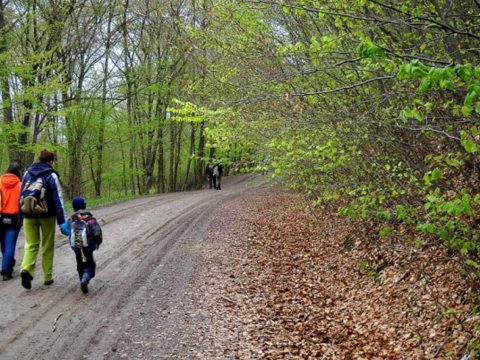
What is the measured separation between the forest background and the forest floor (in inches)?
26.7

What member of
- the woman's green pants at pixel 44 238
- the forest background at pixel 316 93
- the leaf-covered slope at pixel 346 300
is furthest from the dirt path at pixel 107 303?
the forest background at pixel 316 93

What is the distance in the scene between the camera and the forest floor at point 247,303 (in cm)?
534

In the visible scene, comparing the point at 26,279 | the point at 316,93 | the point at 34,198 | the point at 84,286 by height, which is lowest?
the point at 84,286

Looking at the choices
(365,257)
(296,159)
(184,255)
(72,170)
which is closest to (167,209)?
(184,255)

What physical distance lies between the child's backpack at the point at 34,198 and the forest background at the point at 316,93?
3.45 metres

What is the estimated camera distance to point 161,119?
28234mm

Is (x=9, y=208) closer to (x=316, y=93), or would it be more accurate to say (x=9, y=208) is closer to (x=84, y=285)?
(x=84, y=285)

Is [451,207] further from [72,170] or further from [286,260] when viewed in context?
[72,170]

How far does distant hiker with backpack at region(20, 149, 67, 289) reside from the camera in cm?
695

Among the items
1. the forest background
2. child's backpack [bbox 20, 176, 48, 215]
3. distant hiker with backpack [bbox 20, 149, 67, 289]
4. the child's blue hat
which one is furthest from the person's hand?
the forest background

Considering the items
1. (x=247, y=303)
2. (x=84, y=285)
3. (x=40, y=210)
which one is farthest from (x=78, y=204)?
(x=247, y=303)

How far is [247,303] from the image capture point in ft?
23.6

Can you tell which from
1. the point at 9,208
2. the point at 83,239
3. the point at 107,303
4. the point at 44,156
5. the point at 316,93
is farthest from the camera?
the point at 9,208

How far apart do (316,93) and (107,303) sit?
4273mm
